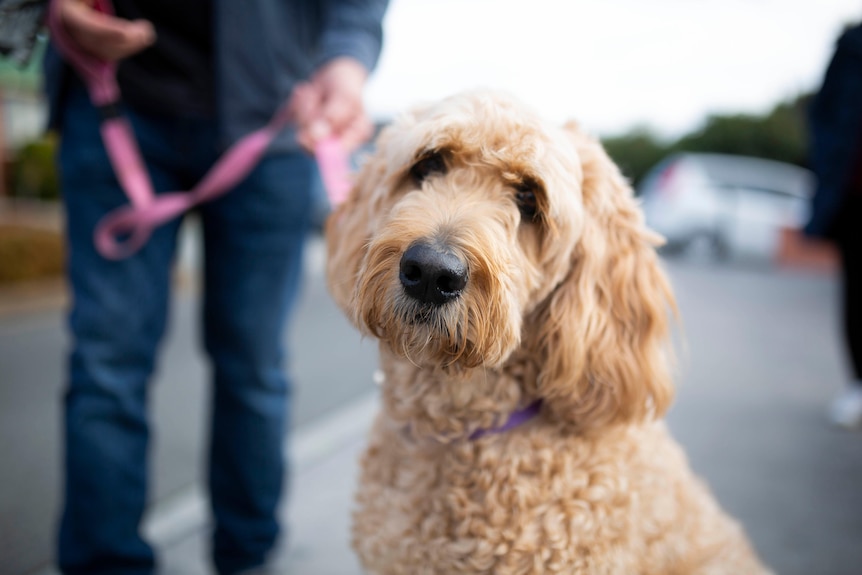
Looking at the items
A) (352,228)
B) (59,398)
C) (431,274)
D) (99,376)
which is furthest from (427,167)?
(59,398)

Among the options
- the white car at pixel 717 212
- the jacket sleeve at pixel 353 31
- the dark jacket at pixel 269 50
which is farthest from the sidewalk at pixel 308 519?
the white car at pixel 717 212

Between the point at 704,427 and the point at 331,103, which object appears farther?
the point at 704,427

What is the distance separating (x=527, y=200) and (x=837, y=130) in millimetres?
3016

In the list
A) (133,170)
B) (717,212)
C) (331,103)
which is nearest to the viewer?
(133,170)

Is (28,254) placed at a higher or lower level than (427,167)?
lower

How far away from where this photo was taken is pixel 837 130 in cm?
380

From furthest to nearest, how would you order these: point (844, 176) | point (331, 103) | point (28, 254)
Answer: point (28, 254)
point (844, 176)
point (331, 103)

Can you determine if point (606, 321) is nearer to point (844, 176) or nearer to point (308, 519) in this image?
point (308, 519)

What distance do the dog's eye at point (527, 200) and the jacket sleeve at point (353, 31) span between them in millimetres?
813

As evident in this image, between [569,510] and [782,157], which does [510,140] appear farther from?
[782,157]

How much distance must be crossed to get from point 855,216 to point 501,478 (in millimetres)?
3322

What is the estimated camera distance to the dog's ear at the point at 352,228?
1.83 meters

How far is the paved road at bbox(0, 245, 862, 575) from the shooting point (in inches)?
108

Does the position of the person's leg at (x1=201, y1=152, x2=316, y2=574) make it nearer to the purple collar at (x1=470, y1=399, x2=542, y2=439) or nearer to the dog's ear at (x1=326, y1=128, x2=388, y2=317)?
the dog's ear at (x1=326, y1=128, x2=388, y2=317)
